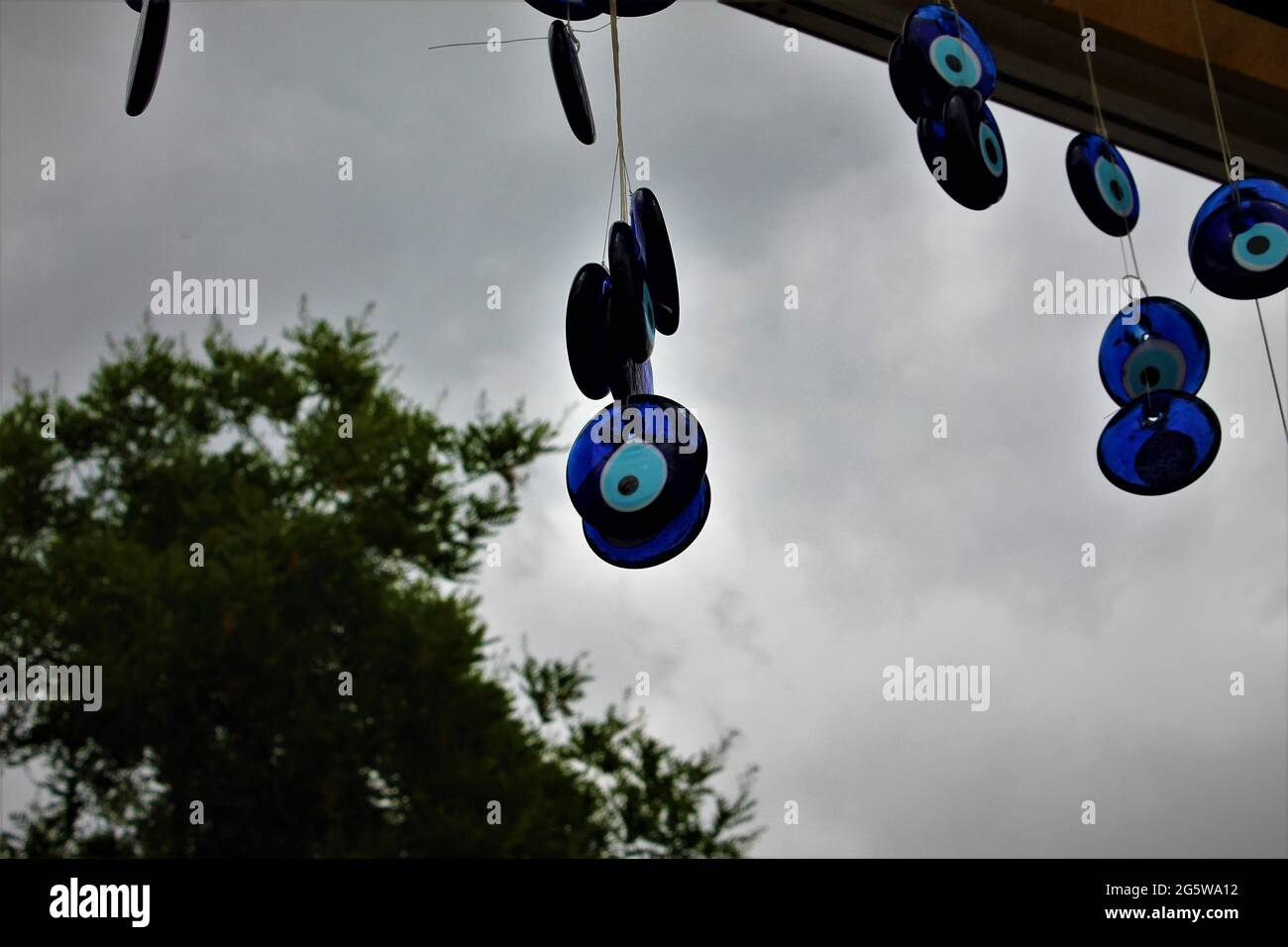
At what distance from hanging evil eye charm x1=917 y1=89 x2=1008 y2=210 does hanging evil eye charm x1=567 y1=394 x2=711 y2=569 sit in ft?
1.67

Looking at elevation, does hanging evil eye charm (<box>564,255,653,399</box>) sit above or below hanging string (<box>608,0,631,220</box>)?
below

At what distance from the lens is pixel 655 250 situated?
98 cm

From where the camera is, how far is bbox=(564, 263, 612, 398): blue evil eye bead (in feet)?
2.99

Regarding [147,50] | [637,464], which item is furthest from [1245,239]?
[147,50]

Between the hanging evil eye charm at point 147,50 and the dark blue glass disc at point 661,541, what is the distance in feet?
1.56

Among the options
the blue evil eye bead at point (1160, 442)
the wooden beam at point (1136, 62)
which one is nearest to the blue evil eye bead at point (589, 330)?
the blue evil eye bead at point (1160, 442)

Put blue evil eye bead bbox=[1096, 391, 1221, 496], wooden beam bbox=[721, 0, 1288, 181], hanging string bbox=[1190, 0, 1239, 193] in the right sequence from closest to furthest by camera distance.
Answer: blue evil eye bead bbox=[1096, 391, 1221, 496], hanging string bbox=[1190, 0, 1239, 193], wooden beam bbox=[721, 0, 1288, 181]

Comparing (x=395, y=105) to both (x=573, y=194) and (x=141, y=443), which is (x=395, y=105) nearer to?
(x=573, y=194)

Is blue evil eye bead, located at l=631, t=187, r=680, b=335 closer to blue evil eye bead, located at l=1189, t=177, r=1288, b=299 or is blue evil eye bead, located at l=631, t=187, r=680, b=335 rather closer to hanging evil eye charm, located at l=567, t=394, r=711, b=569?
hanging evil eye charm, located at l=567, t=394, r=711, b=569

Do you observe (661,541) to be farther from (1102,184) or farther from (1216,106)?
(1216,106)

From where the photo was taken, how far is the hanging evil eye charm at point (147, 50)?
0.91m

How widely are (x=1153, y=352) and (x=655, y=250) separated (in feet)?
2.22

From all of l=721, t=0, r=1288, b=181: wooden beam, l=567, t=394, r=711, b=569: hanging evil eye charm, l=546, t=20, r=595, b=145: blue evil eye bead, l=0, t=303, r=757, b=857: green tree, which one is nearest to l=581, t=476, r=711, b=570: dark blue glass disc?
l=567, t=394, r=711, b=569: hanging evil eye charm

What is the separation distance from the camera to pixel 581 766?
270cm
